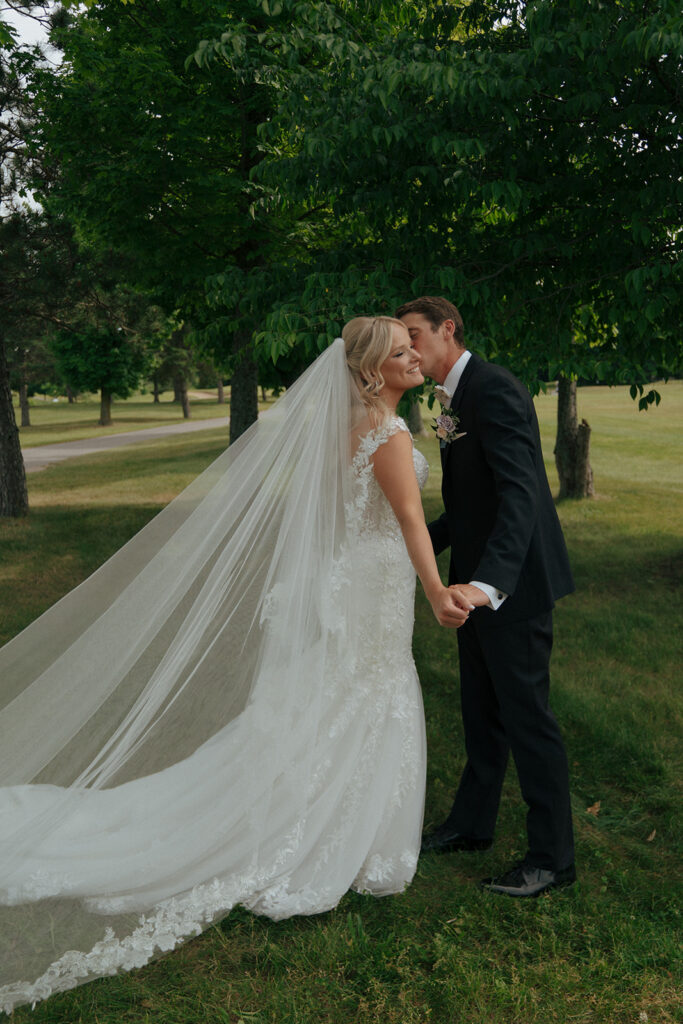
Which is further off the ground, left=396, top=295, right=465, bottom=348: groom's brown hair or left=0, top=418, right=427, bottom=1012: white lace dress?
left=396, top=295, right=465, bottom=348: groom's brown hair

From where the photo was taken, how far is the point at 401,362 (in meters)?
3.55

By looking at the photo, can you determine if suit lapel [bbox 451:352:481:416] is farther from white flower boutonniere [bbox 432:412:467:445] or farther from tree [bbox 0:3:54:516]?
tree [bbox 0:3:54:516]

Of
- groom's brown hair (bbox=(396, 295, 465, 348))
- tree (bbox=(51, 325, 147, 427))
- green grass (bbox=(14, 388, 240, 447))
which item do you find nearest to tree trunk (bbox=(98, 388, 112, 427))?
tree (bbox=(51, 325, 147, 427))

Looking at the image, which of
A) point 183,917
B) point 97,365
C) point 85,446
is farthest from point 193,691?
point 97,365

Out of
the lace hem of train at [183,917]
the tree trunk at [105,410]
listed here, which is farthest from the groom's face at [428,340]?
the tree trunk at [105,410]

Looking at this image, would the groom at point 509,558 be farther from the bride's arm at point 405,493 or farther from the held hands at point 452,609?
the bride's arm at point 405,493

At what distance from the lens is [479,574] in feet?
10.5

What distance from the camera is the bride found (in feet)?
11.0

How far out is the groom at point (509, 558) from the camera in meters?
3.22

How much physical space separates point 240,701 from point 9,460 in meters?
11.1

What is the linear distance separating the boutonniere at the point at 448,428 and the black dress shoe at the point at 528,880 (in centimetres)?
193

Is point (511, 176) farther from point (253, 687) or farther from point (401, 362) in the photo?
point (253, 687)

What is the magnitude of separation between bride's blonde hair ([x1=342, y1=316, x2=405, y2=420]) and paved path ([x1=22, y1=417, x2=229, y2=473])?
22550mm

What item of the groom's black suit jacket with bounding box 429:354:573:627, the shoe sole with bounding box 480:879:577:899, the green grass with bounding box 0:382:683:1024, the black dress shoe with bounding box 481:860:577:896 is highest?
the groom's black suit jacket with bounding box 429:354:573:627
